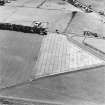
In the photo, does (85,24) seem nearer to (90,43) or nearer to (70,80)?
(90,43)

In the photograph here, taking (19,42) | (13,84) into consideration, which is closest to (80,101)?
(13,84)

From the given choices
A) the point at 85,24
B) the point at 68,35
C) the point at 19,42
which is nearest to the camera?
the point at 19,42

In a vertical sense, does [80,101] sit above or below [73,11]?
below

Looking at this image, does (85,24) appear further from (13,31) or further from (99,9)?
(13,31)

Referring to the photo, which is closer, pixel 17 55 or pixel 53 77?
pixel 53 77

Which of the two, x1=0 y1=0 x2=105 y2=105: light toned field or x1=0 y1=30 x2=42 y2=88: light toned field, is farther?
x1=0 y1=30 x2=42 y2=88: light toned field

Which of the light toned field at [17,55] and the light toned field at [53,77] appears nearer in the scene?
the light toned field at [53,77]

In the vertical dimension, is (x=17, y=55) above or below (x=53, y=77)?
above

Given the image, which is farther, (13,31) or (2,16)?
(2,16)

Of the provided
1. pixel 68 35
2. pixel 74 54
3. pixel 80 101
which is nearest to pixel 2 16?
pixel 68 35

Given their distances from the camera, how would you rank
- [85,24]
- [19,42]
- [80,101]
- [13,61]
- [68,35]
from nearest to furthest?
[80,101] → [13,61] → [19,42] → [68,35] → [85,24]
